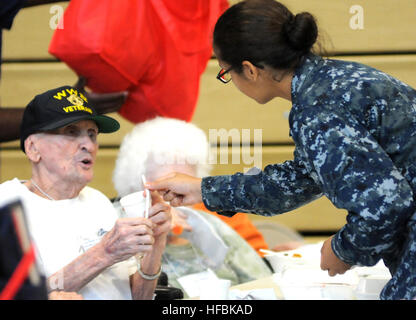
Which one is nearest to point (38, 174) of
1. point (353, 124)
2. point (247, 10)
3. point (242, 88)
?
point (242, 88)

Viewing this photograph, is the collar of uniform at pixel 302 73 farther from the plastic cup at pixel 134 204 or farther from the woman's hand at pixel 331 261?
the plastic cup at pixel 134 204

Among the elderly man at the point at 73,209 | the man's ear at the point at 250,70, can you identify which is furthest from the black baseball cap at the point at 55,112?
the man's ear at the point at 250,70

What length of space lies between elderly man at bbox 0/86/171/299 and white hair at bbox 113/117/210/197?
2.28ft

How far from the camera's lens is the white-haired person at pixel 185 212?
2449mm

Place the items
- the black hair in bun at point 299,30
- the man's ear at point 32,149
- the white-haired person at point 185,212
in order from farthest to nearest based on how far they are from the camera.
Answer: the white-haired person at point 185,212
the man's ear at point 32,149
the black hair in bun at point 299,30

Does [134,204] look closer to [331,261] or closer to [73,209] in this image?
[73,209]

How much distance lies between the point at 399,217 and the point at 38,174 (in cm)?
105

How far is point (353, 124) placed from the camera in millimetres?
1195

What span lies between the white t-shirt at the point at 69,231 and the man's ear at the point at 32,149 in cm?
8

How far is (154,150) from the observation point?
255 cm

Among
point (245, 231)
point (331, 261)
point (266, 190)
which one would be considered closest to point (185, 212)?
point (245, 231)

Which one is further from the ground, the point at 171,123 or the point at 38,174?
the point at 38,174

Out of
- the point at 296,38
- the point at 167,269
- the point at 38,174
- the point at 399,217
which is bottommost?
the point at 167,269
